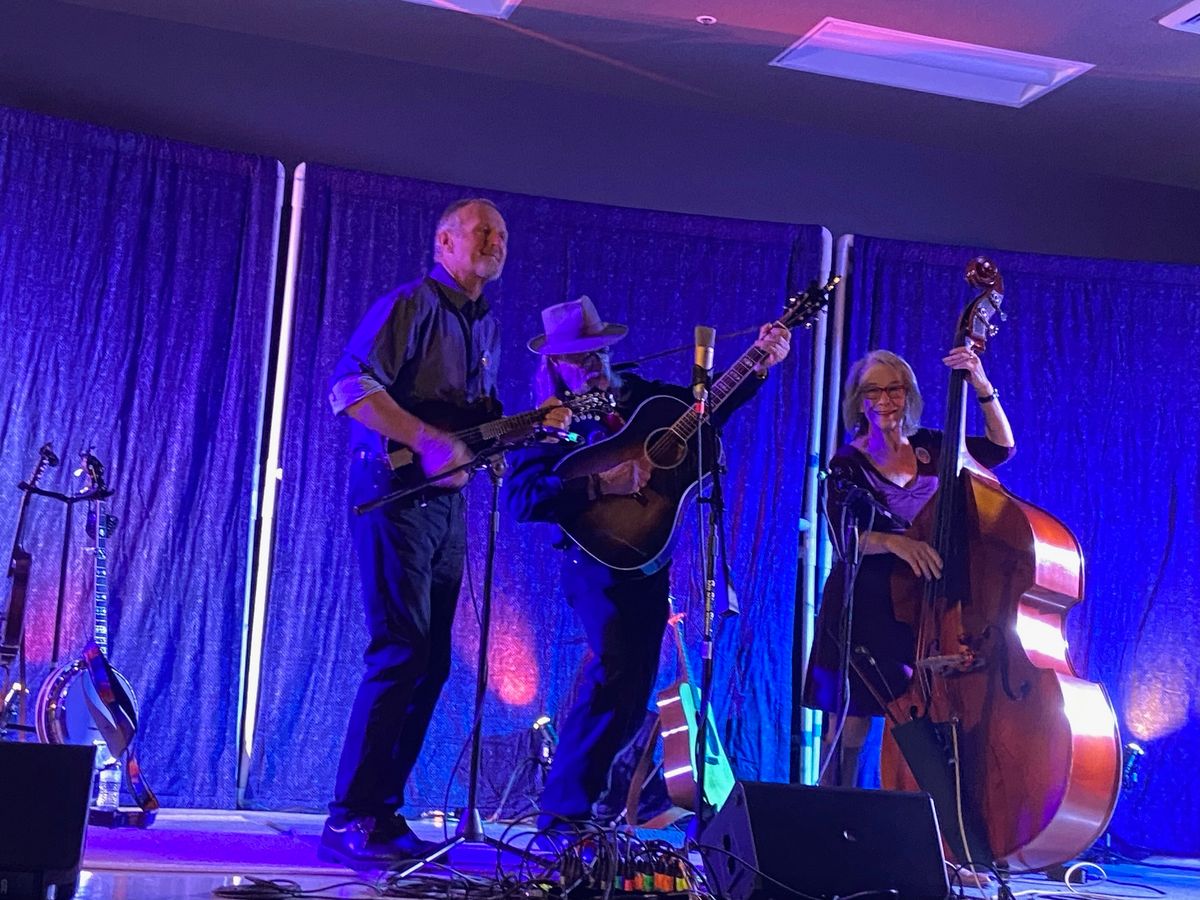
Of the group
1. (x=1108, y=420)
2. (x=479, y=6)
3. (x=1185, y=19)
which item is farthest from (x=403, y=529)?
(x=1108, y=420)

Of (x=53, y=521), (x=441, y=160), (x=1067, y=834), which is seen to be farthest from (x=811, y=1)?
(x=53, y=521)

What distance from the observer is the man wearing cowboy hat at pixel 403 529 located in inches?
150

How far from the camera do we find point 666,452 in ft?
14.2

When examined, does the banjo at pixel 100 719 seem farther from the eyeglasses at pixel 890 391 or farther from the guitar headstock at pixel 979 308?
the guitar headstock at pixel 979 308

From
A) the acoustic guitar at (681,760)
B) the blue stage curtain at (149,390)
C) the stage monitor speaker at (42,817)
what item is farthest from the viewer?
the blue stage curtain at (149,390)

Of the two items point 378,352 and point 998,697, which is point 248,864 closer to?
point 378,352

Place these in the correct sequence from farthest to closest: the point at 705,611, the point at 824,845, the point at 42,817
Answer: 1. the point at 705,611
2. the point at 824,845
3. the point at 42,817

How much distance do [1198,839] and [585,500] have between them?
340cm

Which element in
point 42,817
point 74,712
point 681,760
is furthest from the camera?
point 681,760

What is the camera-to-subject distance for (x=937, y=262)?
20.2 ft

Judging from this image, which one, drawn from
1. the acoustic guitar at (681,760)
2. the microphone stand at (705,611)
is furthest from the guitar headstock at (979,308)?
the acoustic guitar at (681,760)

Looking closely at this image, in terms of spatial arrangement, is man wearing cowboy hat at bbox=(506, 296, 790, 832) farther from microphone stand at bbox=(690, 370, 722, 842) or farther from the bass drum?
the bass drum

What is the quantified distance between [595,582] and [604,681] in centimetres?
31

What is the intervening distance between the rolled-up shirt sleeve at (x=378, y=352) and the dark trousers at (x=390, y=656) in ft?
0.72
